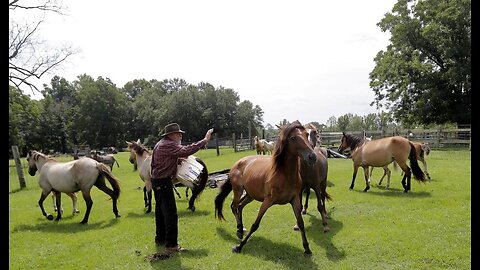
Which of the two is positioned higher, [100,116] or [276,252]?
[100,116]

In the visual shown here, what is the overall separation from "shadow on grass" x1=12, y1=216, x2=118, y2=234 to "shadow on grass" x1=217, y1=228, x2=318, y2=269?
3270 mm

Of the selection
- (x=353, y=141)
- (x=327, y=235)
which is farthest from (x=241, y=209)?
(x=353, y=141)

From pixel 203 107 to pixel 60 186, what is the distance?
43.3 meters

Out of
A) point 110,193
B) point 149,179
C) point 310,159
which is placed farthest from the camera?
point 149,179

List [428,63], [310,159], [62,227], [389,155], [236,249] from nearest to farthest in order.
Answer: [310,159] < [236,249] < [62,227] < [389,155] < [428,63]

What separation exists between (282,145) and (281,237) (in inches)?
71.7

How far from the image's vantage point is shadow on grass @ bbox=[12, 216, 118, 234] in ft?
24.4

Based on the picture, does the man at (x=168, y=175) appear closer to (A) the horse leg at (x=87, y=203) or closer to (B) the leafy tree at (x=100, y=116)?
(A) the horse leg at (x=87, y=203)

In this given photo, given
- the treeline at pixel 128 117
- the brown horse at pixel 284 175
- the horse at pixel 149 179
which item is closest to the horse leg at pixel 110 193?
the horse at pixel 149 179

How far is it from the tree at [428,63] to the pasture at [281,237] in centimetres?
1973

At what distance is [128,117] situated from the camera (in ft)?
194

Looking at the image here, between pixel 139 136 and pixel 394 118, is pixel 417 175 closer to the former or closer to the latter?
pixel 394 118

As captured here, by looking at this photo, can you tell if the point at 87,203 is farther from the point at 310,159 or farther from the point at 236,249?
the point at 310,159

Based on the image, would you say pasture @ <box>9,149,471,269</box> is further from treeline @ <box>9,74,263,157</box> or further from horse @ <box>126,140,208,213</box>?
treeline @ <box>9,74,263,157</box>
